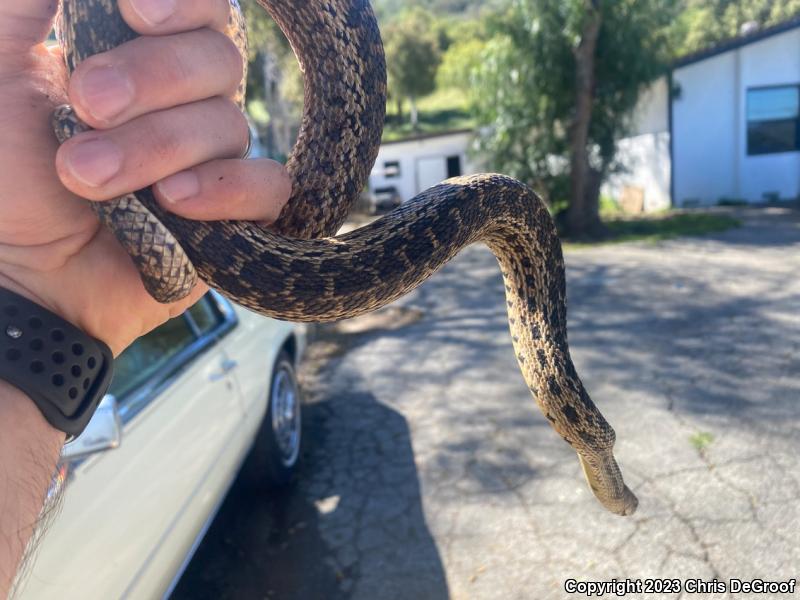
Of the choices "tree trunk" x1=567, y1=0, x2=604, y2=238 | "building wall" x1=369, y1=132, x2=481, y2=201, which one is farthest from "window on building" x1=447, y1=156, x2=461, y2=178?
"tree trunk" x1=567, y1=0, x2=604, y2=238

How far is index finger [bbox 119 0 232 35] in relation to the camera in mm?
1300

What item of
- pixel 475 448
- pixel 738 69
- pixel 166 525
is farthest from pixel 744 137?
pixel 166 525

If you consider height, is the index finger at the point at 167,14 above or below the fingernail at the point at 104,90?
above

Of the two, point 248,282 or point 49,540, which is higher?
point 248,282

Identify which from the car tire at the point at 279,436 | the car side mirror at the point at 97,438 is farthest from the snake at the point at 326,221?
the car tire at the point at 279,436

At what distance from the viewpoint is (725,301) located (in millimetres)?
9414

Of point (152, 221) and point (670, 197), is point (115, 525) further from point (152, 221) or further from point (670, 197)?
point (670, 197)

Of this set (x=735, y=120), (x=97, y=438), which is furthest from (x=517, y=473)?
(x=735, y=120)

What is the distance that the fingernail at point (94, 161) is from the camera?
130cm

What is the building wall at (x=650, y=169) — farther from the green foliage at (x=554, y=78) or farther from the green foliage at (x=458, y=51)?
the green foliage at (x=458, y=51)

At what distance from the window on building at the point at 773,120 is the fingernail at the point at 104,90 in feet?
72.9

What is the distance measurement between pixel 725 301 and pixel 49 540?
9.13m

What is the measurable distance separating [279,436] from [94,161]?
14.9 ft

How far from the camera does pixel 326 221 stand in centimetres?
176
